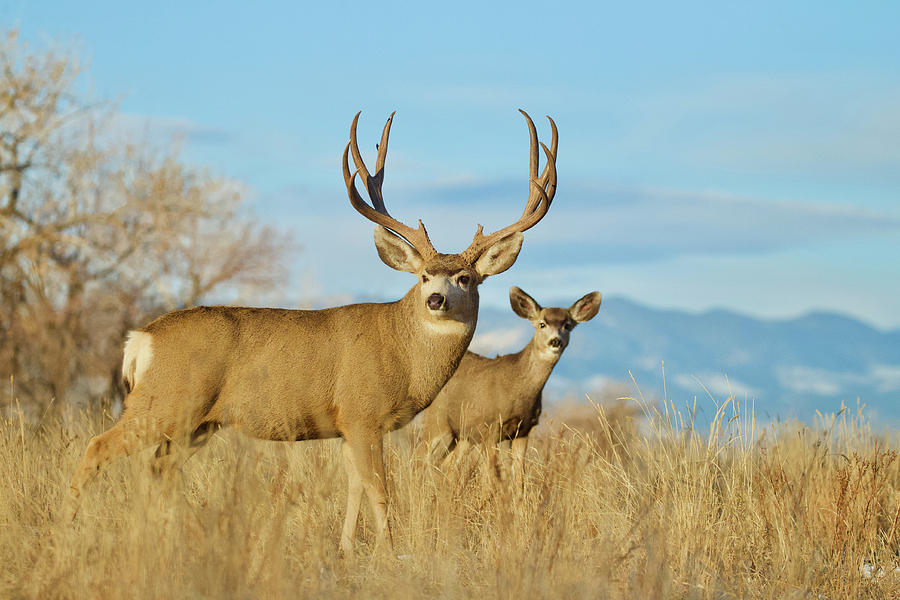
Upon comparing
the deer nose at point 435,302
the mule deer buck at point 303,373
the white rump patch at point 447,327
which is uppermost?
the deer nose at point 435,302

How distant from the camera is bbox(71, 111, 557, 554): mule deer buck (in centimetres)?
694

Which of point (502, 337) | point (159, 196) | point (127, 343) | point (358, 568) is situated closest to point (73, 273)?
point (159, 196)

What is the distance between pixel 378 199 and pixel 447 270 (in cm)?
127

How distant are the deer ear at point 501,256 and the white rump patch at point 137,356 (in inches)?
96.4

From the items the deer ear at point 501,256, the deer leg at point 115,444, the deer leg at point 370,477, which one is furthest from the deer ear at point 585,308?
the deer leg at point 115,444

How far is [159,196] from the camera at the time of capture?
85.2ft

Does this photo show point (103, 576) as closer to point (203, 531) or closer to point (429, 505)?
point (203, 531)

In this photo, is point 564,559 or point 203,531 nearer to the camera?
point 203,531

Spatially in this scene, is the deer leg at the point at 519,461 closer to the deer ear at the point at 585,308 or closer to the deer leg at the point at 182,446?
the deer ear at the point at 585,308

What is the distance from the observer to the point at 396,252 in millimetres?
7852

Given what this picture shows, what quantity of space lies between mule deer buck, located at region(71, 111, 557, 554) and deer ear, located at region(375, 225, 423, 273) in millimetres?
224

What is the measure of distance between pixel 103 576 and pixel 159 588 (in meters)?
0.42

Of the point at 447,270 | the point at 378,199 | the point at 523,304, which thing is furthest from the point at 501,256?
the point at 523,304

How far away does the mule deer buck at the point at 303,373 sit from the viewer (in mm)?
6938
